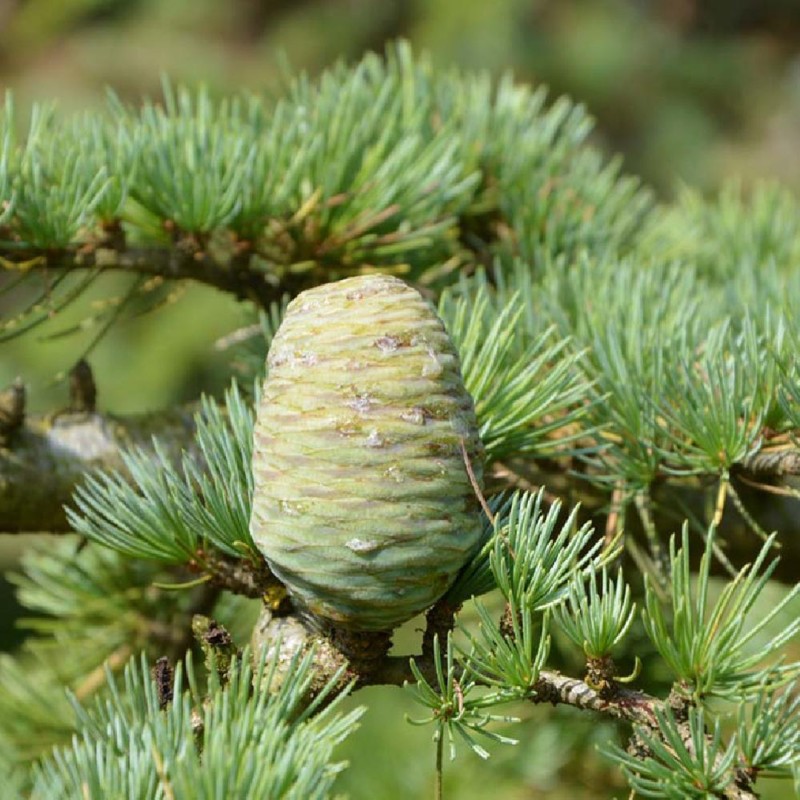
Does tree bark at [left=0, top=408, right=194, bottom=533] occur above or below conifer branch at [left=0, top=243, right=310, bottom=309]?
below

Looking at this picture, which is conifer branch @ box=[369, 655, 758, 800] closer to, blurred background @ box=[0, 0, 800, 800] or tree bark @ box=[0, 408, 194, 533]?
tree bark @ box=[0, 408, 194, 533]

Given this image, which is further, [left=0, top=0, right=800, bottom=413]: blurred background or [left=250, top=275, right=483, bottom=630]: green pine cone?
[left=0, top=0, right=800, bottom=413]: blurred background

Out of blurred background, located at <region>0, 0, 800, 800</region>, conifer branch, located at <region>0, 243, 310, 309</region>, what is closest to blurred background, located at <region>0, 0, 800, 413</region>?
blurred background, located at <region>0, 0, 800, 800</region>

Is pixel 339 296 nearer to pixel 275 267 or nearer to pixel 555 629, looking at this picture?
pixel 275 267

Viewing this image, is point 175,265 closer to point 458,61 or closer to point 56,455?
point 56,455

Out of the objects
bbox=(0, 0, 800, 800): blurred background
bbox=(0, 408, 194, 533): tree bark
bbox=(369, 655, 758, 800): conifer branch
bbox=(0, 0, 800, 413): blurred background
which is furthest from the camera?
bbox=(0, 0, 800, 413): blurred background

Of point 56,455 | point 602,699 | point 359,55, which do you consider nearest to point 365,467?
point 602,699

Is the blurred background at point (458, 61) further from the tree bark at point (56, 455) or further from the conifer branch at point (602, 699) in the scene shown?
the conifer branch at point (602, 699)
